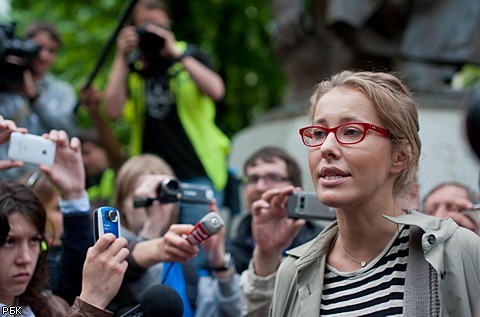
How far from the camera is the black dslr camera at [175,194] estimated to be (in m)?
3.25

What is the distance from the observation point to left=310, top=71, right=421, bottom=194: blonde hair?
221 centimetres

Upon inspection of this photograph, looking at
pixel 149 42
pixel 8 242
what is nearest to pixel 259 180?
pixel 149 42

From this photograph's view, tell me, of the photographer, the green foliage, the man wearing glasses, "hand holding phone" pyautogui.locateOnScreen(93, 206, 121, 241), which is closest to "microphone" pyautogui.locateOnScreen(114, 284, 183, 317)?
"hand holding phone" pyautogui.locateOnScreen(93, 206, 121, 241)

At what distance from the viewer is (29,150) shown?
3080mm

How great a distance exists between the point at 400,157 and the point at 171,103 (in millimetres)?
3177

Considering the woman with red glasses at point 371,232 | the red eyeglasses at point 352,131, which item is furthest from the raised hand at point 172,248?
the red eyeglasses at point 352,131

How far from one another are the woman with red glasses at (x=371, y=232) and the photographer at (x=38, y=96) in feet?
10.5

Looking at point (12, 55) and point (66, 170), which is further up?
point (12, 55)

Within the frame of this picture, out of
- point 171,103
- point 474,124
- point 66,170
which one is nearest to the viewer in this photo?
point 474,124

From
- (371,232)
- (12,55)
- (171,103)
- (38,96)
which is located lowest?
(371,232)

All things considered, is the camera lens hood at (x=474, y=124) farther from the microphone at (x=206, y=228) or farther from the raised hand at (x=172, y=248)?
the raised hand at (x=172, y=248)

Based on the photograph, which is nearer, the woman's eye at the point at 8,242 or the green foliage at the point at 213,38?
the woman's eye at the point at 8,242

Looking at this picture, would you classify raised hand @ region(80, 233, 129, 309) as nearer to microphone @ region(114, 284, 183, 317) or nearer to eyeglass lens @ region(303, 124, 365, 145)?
microphone @ region(114, 284, 183, 317)

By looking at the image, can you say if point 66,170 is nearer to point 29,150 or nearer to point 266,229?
point 29,150
